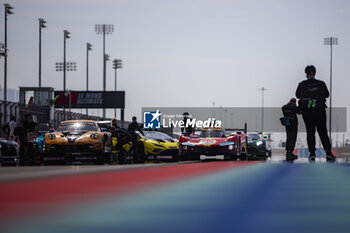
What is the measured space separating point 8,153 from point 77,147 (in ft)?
9.43

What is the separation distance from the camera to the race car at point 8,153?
762 inches

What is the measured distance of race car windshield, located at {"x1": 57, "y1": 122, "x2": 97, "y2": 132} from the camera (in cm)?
1912

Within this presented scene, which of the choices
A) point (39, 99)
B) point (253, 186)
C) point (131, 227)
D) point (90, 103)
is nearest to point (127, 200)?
point (131, 227)

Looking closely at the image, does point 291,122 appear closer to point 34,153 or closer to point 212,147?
point 212,147

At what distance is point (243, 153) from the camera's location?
22.4 m

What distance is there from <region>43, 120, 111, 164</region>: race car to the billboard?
70321mm

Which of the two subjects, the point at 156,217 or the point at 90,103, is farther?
the point at 90,103

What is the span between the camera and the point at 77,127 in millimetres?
19281

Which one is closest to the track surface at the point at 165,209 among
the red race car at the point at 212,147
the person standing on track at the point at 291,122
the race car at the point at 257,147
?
the person standing on track at the point at 291,122

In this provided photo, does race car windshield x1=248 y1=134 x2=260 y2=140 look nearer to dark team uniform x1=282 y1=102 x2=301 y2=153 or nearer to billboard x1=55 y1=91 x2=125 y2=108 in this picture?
dark team uniform x1=282 y1=102 x2=301 y2=153

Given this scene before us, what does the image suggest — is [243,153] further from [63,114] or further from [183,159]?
[63,114]

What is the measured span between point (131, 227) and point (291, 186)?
3569 mm

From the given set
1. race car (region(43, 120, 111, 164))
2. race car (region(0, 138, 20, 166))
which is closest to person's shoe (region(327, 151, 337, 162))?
race car (region(43, 120, 111, 164))

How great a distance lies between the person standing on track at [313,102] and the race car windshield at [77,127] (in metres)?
8.22
